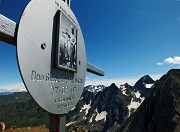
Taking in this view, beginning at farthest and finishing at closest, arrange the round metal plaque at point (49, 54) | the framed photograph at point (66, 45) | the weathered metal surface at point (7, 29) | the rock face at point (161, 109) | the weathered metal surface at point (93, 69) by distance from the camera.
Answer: the rock face at point (161, 109), the weathered metal surface at point (93, 69), the framed photograph at point (66, 45), the round metal plaque at point (49, 54), the weathered metal surface at point (7, 29)

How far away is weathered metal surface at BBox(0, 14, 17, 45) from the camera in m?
2.73

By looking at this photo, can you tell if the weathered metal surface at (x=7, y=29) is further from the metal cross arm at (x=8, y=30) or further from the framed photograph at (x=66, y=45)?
the framed photograph at (x=66, y=45)

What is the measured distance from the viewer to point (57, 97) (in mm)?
3717

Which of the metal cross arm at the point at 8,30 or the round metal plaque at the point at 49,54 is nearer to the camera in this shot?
the metal cross arm at the point at 8,30

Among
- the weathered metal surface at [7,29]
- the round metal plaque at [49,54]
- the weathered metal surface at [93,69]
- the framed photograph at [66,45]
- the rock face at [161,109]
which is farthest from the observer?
the rock face at [161,109]

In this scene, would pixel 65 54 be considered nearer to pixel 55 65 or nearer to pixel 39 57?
pixel 55 65

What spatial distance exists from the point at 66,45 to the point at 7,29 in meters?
1.33

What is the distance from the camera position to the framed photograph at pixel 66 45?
145 inches

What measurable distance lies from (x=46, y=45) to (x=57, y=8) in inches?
34.5

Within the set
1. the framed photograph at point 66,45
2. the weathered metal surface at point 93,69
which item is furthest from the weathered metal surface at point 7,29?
the weathered metal surface at point 93,69

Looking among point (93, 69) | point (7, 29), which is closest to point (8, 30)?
point (7, 29)

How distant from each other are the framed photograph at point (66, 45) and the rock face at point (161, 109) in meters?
72.3

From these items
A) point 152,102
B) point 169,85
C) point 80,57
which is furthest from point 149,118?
point 80,57

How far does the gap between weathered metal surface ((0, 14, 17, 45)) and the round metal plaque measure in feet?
0.28
